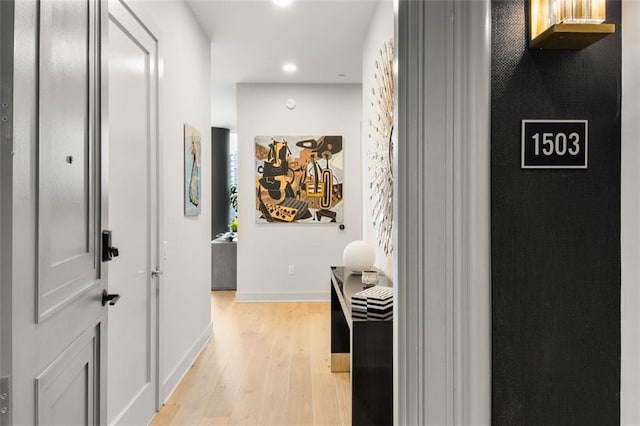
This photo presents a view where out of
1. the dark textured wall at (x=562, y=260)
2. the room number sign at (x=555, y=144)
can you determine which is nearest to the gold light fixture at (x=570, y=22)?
the dark textured wall at (x=562, y=260)

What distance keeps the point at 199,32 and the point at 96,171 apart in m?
2.81

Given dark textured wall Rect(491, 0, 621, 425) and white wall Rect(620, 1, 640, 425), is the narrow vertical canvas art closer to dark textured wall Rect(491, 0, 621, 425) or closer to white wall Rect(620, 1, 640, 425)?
dark textured wall Rect(491, 0, 621, 425)

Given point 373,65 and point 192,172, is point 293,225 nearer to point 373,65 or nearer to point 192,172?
point 192,172

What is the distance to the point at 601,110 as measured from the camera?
98cm

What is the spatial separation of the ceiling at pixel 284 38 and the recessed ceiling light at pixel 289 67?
54mm

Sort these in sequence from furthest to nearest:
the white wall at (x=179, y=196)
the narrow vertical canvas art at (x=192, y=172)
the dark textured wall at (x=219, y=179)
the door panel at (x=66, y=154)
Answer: the dark textured wall at (x=219, y=179) → the narrow vertical canvas art at (x=192, y=172) → the white wall at (x=179, y=196) → the door panel at (x=66, y=154)

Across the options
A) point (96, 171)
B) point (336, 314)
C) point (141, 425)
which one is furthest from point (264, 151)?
point (96, 171)

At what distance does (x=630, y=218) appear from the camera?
3.14 ft

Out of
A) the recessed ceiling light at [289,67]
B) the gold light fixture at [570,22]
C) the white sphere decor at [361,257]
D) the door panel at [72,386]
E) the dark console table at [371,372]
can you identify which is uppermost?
the recessed ceiling light at [289,67]

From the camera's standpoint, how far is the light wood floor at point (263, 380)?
2684mm

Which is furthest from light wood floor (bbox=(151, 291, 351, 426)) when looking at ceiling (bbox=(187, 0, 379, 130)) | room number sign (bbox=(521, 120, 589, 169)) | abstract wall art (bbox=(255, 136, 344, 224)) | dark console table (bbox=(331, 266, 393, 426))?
ceiling (bbox=(187, 0, 379, 130))

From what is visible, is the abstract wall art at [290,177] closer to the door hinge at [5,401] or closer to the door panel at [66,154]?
the door panel at [66,154]

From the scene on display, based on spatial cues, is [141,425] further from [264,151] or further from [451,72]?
[264,151]

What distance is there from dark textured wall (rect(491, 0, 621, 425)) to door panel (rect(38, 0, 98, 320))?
102 centimetres
